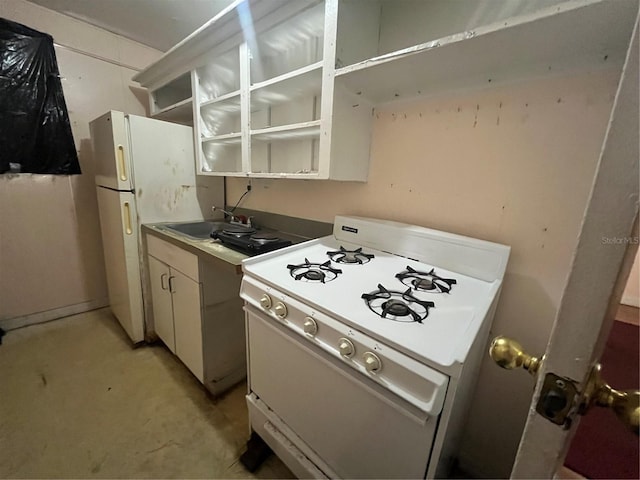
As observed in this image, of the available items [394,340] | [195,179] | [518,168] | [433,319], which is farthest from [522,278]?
[195,179]

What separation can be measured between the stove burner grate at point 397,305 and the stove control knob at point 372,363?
0.39 feet

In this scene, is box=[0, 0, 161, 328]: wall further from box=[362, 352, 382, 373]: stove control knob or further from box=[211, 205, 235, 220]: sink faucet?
box=[362, 352, 382, 373]: stove control knob

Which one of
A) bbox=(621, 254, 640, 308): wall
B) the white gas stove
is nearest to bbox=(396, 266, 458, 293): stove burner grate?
the white gas stove

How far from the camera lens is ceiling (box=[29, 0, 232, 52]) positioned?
5.44 feet

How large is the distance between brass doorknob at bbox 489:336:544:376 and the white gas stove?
167 mm

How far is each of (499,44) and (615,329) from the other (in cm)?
301

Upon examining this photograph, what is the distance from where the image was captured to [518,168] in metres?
0.97

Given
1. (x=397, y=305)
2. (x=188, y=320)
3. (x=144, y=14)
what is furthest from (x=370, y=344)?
(x=144, y=14)

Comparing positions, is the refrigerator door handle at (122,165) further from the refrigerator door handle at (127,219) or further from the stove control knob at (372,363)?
the stove control knob at (372,363)

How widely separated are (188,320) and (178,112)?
167 cm

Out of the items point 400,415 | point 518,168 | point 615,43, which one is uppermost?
point 615,43

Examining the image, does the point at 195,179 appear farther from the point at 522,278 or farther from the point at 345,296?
the point at 522,278

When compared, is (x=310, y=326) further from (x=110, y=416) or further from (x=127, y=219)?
(x=127, y=219)

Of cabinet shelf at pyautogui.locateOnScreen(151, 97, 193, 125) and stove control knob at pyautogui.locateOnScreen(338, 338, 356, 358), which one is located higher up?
cabinet shelf at pyautogui.locateOnScreen(151, 97, 193, 125)
